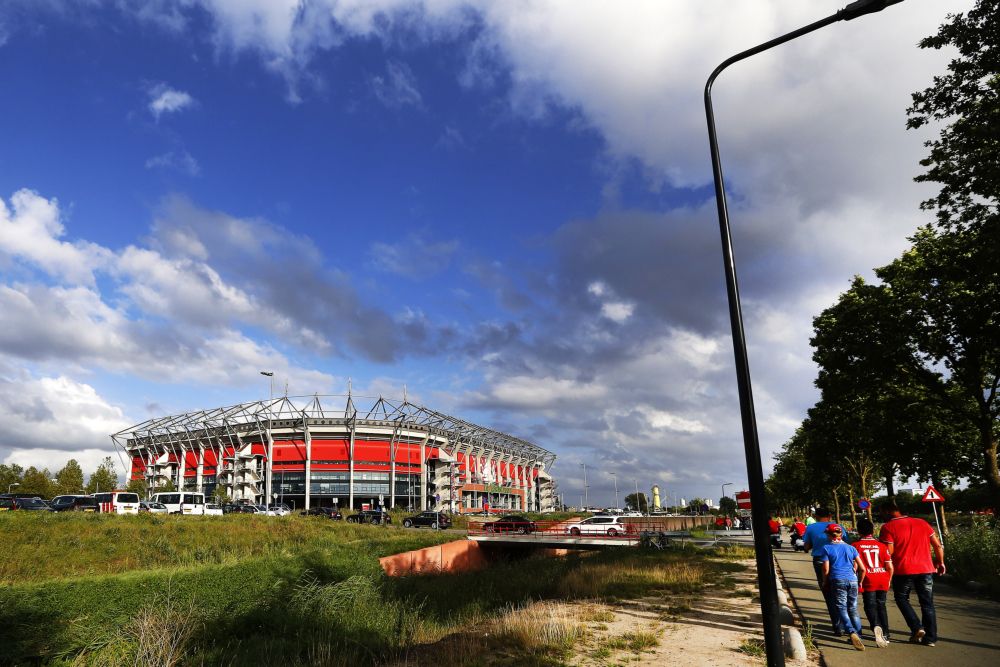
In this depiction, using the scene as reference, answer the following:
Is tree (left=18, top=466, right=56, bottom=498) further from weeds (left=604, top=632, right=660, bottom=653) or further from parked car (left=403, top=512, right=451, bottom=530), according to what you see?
weeds (left=604, top=632, right=660, bottom=653)

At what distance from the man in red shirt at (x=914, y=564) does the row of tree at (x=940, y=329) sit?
279 inches

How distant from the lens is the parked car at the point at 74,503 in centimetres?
3974

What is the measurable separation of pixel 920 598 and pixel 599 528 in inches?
1341

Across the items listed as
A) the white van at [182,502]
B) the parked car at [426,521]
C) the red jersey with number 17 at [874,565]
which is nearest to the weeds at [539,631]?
the red jersey with number 17 at [874,565]

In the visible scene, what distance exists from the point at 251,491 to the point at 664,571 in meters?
91.3

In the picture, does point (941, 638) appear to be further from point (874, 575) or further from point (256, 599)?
point (256, 599)

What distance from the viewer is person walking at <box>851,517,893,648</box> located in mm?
8859

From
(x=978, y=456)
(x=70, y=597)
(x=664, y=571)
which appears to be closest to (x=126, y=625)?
(x=70, y=597)

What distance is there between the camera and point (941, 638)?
8.95 metres

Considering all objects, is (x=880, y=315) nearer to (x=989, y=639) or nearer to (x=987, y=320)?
(x=987, y=320)

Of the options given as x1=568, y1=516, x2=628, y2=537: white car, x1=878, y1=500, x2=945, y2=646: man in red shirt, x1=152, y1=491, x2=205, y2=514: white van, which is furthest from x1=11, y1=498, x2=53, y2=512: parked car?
x1=878, y1=500, x2=945, y2=646: man in red shirt

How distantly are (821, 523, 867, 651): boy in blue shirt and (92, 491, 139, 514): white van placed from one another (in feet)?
134

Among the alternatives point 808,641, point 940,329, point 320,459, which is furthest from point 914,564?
point 320,459

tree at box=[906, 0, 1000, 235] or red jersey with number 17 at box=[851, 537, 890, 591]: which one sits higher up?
tree at box=[906, 0, 1000, 235]
